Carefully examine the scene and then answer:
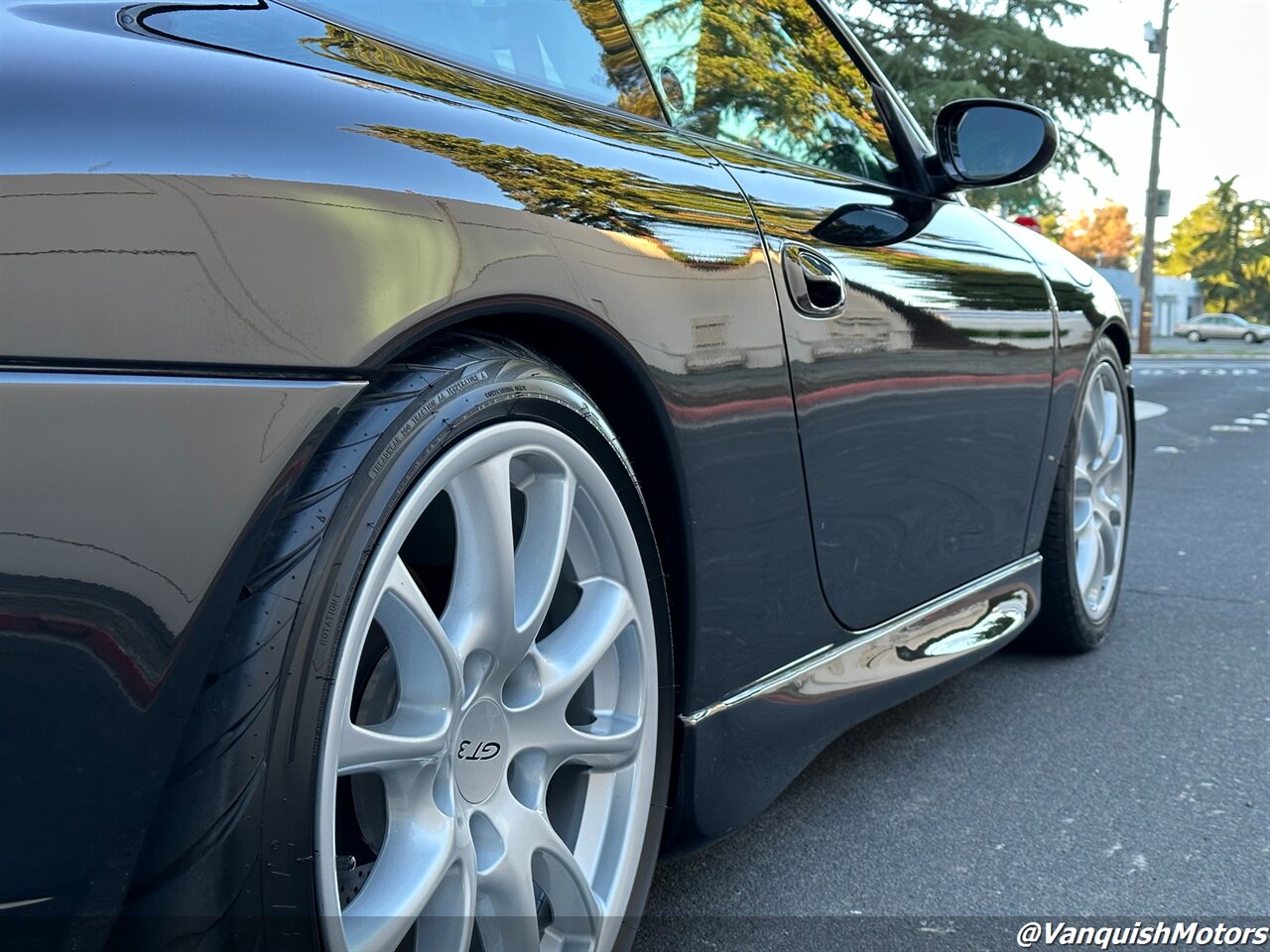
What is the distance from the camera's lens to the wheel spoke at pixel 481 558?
4.32 feet

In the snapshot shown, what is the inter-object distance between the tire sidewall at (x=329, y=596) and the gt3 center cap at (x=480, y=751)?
24cm

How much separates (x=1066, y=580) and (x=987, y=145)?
1124 millimetres

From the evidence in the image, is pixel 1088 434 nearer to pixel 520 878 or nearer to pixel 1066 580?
pixel 1066 580

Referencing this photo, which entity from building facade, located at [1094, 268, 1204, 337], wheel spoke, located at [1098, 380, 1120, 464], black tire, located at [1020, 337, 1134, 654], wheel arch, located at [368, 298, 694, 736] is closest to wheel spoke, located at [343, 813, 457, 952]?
wheel arch, located at [368, 298, 694, 736]

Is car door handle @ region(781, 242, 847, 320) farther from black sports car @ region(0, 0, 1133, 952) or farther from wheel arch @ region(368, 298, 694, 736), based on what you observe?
wheel arch @ region(368, 298, 694, 736)

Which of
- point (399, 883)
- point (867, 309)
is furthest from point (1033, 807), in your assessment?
point (399, 883)

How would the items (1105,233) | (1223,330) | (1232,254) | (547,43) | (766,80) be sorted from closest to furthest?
1. (547,43)
2. (766,80)
3. (1223,330)
4. (1232,254)
5. (1105,233)

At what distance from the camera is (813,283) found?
74.7 inches

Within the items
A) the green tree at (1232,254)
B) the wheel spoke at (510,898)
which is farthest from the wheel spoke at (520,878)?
the green tree at (1232,254)

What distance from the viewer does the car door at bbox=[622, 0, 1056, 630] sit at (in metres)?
1.92

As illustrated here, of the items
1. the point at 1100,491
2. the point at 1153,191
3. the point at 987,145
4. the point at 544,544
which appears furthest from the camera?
the point at 1153,191

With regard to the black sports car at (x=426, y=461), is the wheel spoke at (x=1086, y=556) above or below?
below

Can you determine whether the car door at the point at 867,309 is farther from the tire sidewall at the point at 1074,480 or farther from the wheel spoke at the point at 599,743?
the wheel spoke at the point at 599,743

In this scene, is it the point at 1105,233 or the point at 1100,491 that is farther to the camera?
the point at 1105,233
